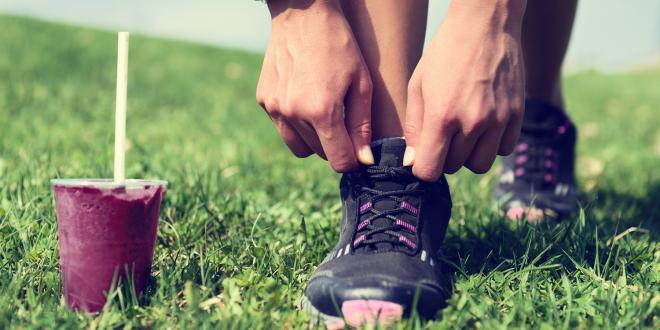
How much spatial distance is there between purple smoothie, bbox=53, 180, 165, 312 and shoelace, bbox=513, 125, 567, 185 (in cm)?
171

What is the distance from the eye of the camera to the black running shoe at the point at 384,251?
5.28ft

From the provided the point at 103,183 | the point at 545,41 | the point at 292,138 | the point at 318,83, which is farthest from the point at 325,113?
the point at 545,41

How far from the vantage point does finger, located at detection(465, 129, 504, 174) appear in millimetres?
1698

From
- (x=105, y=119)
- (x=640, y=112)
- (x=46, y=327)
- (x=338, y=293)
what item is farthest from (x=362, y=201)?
(x=640, y=112)

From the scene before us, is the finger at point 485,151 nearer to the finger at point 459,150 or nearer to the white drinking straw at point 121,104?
the finger at point 459,150

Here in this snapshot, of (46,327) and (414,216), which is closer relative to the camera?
(46,327)

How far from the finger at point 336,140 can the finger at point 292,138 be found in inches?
4.0

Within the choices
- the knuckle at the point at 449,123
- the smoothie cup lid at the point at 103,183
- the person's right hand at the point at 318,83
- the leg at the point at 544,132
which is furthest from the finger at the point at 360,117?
the leg at the point at 544,132

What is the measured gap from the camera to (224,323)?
4.85 ft

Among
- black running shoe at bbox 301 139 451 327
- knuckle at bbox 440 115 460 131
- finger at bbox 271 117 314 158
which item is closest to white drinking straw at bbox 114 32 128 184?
finger at bbox 271 117 314 158

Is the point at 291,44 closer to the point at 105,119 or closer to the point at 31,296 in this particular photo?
the point at 31,296

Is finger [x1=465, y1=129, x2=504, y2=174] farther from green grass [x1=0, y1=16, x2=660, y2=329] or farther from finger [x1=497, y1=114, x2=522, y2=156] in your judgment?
green grass [x1=0, y1=16, x2=660, y2=329]

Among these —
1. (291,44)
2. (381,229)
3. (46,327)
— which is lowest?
(46,327)

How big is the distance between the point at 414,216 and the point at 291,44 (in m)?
0.55
